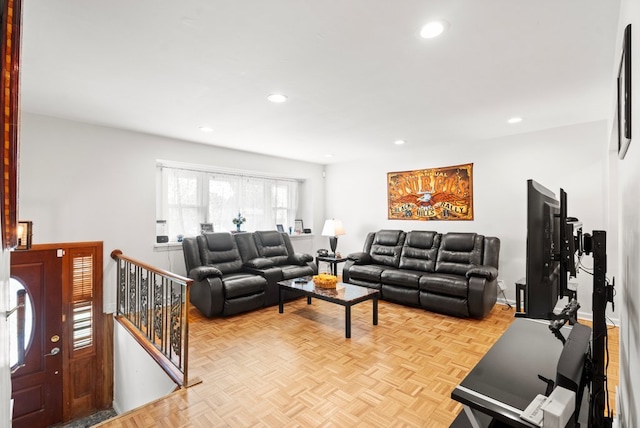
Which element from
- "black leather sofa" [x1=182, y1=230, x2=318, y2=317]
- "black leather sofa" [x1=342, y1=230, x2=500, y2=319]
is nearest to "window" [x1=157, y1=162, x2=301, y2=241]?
"black leather sofa" [x1=182, y1=230, x2=318, y2=317]

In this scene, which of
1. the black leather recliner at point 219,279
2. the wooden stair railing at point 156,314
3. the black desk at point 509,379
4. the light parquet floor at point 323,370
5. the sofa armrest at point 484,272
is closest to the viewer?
the black desk at point 509,379

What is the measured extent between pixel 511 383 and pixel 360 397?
4.27ft

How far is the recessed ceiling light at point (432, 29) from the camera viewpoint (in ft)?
5.69

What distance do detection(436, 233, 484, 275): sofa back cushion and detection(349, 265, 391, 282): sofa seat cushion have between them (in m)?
0.81

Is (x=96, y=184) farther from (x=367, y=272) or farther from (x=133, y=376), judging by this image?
(x=367, y=272)

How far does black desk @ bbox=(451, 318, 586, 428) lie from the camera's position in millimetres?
1006

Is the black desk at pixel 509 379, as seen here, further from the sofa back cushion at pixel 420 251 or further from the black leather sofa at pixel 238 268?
the black leather sofa at pixel 238 268

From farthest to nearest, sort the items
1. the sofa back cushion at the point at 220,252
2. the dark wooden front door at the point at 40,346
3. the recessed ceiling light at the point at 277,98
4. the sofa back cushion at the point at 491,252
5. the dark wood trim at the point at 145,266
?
the sofa back cushion at the point at 220,252 < the sofa back cushion at the point at 491,252 < the dark wooden front door at the point at 40,346 < the recessed ceiling light at the point at 277,98 < the dark wood trim at the point at 145,266

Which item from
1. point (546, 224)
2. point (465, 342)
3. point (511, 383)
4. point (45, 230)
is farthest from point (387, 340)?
A: point (45, 230)

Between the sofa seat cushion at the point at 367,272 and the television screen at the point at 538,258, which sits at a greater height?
the television screen at the point at 538,258

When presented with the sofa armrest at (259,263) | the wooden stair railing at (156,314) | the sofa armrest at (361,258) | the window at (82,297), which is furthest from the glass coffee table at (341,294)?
the window at (82,297)

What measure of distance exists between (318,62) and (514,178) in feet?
11.1

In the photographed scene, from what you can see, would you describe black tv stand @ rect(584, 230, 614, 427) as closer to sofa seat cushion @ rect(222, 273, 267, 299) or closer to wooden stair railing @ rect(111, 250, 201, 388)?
A: wooden stair railing @ rect(111, 250, 201, 388)

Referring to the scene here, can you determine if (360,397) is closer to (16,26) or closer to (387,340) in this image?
(387,340)
